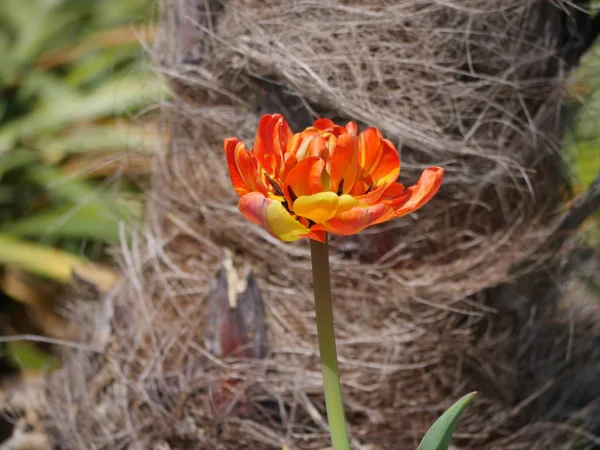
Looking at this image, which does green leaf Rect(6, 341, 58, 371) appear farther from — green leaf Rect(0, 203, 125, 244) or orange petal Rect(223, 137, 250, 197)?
orange petal Rect(223, 137, 250, 197)

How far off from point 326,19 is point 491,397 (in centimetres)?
50

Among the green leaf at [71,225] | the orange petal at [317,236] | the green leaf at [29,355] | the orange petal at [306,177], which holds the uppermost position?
the orange petal at [306,177]

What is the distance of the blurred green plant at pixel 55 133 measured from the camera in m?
1.68

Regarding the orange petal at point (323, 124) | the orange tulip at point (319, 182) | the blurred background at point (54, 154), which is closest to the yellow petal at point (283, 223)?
the orange tulip at point (319, 182)

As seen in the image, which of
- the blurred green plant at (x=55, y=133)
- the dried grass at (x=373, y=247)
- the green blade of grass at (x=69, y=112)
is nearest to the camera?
the dried grass at (x=373, y=247)

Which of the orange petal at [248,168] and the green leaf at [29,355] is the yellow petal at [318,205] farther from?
the green leaf at [29,355]

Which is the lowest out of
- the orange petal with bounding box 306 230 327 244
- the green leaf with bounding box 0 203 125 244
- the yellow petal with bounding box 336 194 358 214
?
the green leaf with bounding box 0 203 125 244

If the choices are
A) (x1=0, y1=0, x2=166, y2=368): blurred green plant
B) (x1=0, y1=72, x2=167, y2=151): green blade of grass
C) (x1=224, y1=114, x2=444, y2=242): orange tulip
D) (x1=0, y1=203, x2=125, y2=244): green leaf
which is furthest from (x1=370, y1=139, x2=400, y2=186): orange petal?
(x1=0, y1=72, x2=167, y2=151): green blade of grass

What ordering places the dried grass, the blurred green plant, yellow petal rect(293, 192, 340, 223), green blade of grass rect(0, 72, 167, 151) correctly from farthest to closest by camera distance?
1. green blade of grass rect(0, 72, 167, 151)
2. the blurred green plant
3. the dried grass
4. yellow petal rect(293, 192, 340, 223)

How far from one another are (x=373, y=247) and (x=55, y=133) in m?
1.28

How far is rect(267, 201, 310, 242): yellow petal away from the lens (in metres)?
0.42

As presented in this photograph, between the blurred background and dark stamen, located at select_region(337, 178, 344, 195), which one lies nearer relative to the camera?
dark stamen, located at select_region(337, 178, 344, 195)

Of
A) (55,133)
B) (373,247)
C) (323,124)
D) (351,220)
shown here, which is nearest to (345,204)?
(351,220)

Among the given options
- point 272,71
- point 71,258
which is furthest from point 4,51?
point 272,71
